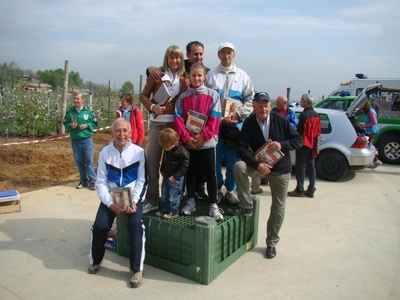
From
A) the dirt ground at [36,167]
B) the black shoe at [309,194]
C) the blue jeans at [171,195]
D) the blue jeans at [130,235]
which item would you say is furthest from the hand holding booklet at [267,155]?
the dirt ground at [36,167]

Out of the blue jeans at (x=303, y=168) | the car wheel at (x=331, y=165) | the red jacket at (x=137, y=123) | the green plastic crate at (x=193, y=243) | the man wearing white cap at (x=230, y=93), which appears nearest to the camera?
the green plastic crate at (x=193, y=243)

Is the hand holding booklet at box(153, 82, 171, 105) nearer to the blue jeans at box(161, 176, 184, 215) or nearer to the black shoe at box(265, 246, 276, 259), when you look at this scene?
the blue jeans at box(161, 176, 184, 215)

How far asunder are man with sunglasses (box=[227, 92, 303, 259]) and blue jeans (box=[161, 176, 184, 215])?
0.60m

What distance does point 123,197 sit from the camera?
3311mm

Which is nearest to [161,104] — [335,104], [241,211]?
[241,211]

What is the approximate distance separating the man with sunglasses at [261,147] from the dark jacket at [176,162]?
1.79 feet

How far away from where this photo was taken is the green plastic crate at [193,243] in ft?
10.4

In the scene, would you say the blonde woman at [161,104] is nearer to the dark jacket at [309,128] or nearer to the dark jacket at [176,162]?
the dark jacket at [176,162]

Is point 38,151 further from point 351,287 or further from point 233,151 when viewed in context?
point 351,287

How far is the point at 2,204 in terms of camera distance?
5105mm

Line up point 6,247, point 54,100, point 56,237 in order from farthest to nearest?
point 54,100 → point 56,237 → point 6,247

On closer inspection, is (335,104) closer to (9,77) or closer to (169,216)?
(169,216)

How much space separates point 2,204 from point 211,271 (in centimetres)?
362

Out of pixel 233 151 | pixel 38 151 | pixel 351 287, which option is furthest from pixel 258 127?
pixel 38 151
